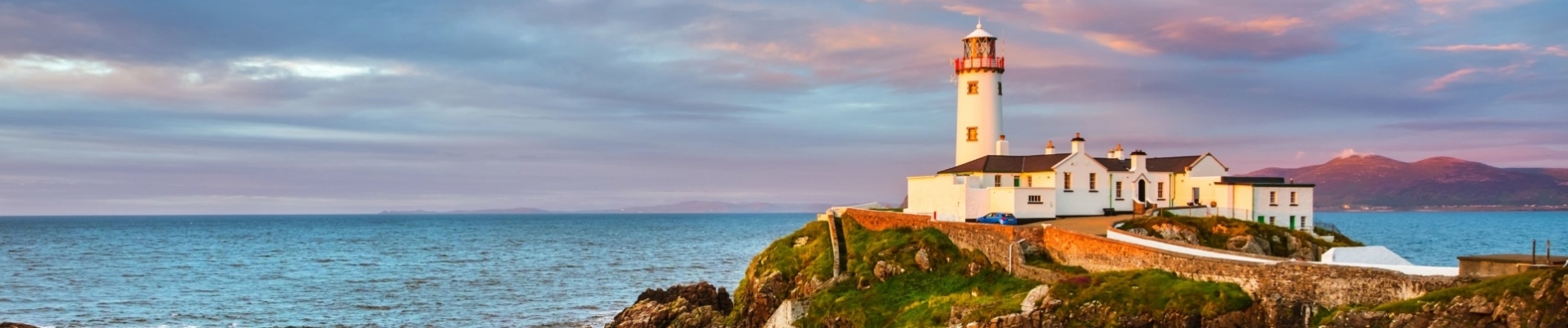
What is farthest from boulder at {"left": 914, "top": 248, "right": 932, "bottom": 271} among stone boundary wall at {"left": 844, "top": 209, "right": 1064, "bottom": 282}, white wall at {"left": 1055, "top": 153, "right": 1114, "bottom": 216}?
white wall at {"left": 1055, "top": 153, "right": 1114, "bottom": 216}

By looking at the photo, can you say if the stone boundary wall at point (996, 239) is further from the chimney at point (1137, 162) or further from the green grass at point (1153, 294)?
the chimney at point (1137, 162)

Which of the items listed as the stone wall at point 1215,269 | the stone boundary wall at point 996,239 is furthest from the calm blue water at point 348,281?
the stone wall at point 1215,269

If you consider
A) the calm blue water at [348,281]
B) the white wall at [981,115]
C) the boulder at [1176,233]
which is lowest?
the calm blue water at [348,281]

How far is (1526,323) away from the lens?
23.2 metres

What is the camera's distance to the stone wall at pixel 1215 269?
26.6 meters

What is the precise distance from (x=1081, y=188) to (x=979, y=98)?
1117cm

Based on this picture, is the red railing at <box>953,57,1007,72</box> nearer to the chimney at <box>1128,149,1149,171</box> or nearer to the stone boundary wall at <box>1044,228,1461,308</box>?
the chimney at <box>1128,149,1149,171</box>

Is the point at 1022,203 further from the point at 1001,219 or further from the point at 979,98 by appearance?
the point at 979,98

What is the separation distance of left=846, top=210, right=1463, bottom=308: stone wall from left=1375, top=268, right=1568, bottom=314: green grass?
1.72 ft

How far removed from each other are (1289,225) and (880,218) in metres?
18.3

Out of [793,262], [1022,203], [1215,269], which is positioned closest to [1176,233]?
[1022,203]

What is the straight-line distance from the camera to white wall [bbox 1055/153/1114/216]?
50469mm

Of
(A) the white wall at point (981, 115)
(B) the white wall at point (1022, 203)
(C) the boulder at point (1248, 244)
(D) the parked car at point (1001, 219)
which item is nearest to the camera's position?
(C) the boulder at point (1248, 244)

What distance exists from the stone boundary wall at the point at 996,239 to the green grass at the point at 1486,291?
12039 mm
